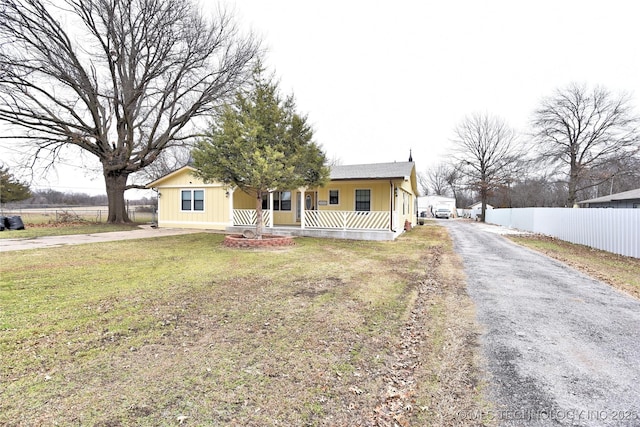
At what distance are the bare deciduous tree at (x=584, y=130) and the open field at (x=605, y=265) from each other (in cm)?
2211

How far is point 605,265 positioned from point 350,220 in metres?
8.67

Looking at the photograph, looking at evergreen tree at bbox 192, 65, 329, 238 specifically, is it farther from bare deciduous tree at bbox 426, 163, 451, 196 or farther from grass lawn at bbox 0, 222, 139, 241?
bare deciduous tree at bbox 426, 163, 451, 196

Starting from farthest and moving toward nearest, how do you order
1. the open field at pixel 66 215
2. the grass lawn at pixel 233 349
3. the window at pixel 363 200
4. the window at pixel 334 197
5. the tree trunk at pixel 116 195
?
the open field at pixel 66 215, the tree trunk at pixel 116 195, the window at pixel 334 197, the window at pixel 363 200, the grass lawn at pixel 233 349

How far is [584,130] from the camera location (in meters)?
28.0

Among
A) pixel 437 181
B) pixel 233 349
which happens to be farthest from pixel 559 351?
pixel 437 181

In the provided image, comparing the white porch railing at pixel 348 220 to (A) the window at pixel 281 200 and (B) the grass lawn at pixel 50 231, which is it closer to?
(A) the window at pixel 281 200

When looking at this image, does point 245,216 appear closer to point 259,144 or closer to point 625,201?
point 259,144

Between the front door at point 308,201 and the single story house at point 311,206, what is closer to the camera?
the single story house at point 311,206

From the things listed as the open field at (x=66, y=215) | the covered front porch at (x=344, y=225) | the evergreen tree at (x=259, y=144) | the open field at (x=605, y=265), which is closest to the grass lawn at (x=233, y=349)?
the open field at (x=605, y=265)

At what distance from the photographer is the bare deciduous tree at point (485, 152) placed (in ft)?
115

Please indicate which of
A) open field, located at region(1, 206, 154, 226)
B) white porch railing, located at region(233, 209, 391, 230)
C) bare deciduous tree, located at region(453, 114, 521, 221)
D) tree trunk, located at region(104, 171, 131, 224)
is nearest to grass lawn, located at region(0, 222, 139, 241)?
open field, located at region(1, 206, 154, 226)

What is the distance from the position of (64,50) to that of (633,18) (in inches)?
1005

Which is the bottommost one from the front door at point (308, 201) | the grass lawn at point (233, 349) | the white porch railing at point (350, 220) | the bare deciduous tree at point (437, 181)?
the grass lawn at point (233, 349)

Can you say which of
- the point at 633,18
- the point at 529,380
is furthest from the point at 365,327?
the point at 633,18
